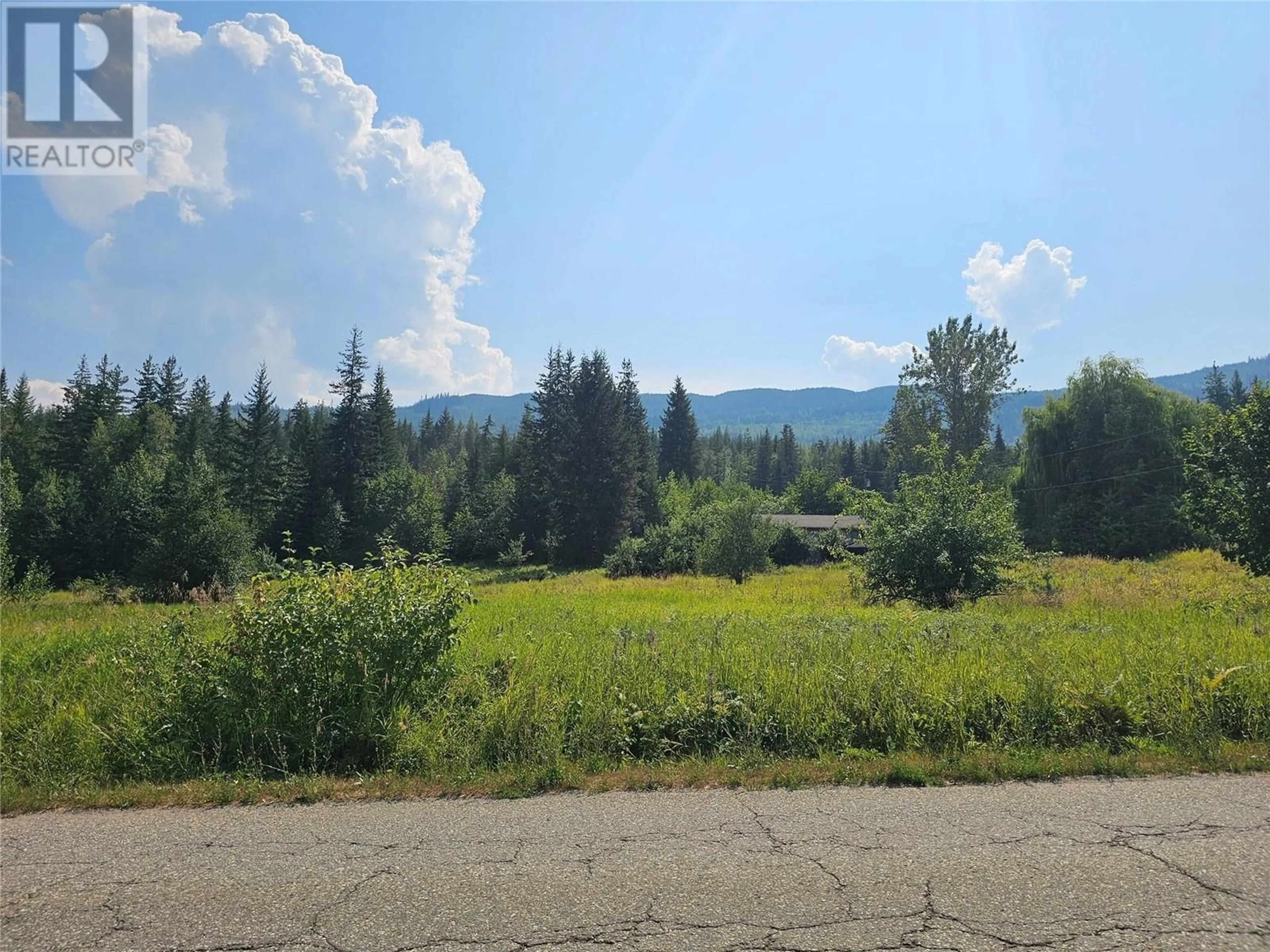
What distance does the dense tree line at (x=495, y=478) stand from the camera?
38.4 meters

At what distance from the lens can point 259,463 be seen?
184 ft

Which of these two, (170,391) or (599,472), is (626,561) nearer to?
(599,472)

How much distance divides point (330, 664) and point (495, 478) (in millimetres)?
62270

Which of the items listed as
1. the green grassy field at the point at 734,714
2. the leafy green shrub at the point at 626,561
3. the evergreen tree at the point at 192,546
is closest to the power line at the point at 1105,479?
the leafy green shrub at the point at 626,561

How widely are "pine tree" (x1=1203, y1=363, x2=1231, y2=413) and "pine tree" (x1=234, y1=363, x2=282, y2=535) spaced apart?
95.6 meters

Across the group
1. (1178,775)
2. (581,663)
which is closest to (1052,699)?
(1178,775)

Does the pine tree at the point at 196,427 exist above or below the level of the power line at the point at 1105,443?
above

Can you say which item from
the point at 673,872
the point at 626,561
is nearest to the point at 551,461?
the point at 626,561

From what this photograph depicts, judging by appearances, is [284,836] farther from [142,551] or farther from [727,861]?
[142,551]

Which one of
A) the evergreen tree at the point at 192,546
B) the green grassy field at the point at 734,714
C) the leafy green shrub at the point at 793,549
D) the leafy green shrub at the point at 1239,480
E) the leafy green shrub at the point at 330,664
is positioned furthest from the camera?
the leafy green shrub at the point at 793,549

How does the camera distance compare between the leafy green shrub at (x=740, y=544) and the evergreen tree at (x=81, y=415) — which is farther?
the evergreen tree at (x=81, y=415)

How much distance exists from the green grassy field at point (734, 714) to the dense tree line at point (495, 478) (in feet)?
80.4

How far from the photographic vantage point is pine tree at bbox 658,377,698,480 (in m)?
84.8

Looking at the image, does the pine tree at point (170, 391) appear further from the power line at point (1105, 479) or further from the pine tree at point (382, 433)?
the power line at point (1105, 479)
